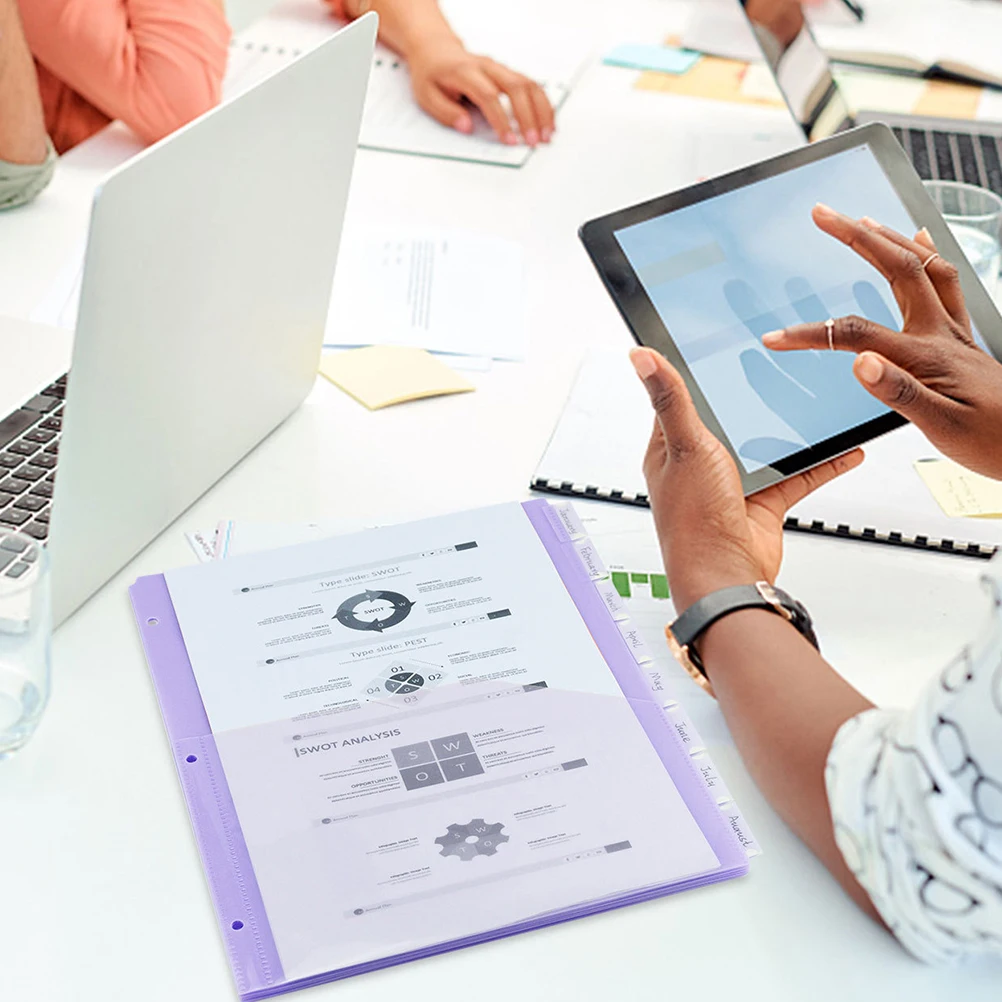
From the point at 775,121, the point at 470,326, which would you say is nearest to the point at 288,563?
the point at 470,326

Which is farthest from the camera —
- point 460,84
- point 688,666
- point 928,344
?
point 460,84

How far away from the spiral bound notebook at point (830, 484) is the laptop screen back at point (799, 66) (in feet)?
1.79

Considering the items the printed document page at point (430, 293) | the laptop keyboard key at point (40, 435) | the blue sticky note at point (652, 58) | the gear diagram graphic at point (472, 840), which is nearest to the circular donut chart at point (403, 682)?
the gear diagram graphic at point (472, 840)

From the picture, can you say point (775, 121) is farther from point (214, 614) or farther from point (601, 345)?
point (214, 614)

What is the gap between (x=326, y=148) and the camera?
91 cm

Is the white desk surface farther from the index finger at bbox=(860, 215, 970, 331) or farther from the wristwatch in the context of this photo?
the index finger at bbox=(860, 215, 970, 331)

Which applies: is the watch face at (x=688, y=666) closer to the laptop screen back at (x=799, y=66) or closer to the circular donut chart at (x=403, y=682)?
the circular donut chart at (x=403, y=682)

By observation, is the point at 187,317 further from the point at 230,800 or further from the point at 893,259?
the point at 893,259

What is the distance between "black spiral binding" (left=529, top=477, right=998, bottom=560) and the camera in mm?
924

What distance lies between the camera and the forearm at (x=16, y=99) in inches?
48.9

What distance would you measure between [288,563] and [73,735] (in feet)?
0.58

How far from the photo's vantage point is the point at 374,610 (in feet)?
2.65

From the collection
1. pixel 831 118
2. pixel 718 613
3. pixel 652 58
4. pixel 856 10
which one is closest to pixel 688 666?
pixel 718 613

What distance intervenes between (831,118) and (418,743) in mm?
1006
